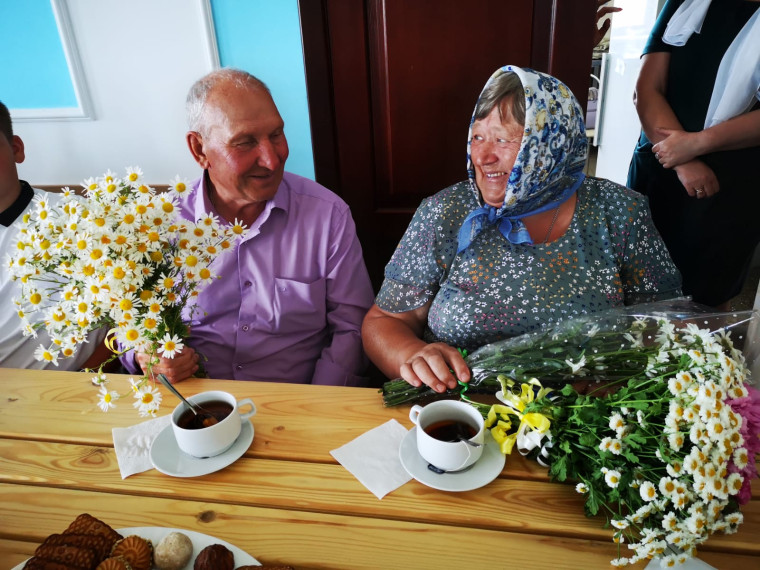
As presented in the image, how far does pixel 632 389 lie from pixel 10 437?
124cm

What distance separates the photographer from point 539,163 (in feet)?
4.38

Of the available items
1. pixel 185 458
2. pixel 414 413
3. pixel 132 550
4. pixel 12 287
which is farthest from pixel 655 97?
Answer: pixel 12 287

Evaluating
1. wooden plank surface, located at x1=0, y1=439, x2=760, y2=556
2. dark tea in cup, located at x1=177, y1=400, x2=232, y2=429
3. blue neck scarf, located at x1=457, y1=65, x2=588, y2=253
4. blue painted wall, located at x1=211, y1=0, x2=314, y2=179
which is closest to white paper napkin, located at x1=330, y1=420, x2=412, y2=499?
wooden plank surface, located at x1=0, y1=439, x2=760, y2=556

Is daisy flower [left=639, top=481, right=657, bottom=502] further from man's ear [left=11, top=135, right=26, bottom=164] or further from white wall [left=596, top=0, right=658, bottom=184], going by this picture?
white wall [left=596, top=0, right=658, bottom=184]

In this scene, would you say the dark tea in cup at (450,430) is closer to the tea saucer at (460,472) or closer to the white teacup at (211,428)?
the tea saucer at (460,472)

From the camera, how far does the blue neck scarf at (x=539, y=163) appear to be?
1323 millimetres

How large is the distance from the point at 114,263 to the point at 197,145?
0.84 metres

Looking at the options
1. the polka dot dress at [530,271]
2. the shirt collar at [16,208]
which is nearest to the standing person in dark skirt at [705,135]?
the polka dot dress at [530,271]

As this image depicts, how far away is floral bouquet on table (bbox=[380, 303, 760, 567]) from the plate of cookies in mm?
517

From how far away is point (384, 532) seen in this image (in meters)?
0.85

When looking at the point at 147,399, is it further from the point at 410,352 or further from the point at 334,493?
the point at 410,352

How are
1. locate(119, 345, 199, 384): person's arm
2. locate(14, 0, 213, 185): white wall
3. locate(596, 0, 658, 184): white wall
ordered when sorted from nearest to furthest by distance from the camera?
1. locate(119, 345, 199, 384): person's arm
2. locate(14, 0, 213, 185): white wall
3. locate(596, 0, 658, 184): white wall

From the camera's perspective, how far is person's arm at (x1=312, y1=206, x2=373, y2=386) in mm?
1665

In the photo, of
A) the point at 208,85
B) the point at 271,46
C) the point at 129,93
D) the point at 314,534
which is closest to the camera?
the point at 314,534
